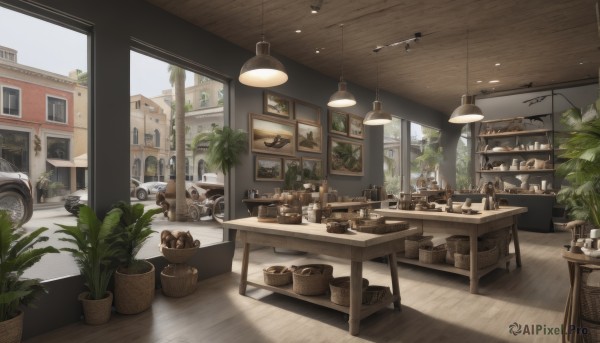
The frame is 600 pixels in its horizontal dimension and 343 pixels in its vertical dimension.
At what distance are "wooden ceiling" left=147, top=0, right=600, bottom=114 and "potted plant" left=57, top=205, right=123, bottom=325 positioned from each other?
3.00m

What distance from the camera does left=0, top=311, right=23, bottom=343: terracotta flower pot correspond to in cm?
274

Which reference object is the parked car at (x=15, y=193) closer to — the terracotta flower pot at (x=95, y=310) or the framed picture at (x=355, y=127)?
the terracotta flower pot at (x=95, y=310)

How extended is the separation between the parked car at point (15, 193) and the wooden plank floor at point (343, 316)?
45.9 inches

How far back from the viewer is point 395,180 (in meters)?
11.6

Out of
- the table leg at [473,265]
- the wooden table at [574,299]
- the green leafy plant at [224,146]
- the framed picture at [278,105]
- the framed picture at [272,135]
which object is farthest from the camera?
the framed picture at [278,105]

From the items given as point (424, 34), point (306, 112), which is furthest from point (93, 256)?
point (424, 34)

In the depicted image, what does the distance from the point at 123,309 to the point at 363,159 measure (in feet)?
22.4

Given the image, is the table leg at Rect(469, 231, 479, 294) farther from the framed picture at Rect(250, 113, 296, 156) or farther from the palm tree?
the palm tree

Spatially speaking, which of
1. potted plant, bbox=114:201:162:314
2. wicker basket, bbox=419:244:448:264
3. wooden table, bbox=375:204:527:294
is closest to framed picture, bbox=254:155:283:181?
wooden table, bbox=375:204:527:294

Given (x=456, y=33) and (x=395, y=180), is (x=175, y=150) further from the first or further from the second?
(x=395, y=180)

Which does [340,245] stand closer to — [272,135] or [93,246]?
[93,246]

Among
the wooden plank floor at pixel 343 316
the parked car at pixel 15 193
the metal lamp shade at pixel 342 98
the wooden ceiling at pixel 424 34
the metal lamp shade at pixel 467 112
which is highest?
the wooden ceiling at pixel 424 34

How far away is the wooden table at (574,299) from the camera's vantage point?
2694mm

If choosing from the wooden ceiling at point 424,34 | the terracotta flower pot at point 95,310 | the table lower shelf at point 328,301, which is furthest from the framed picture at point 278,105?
the terracotta flower pot at point 95,310
